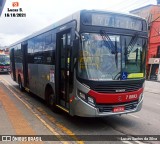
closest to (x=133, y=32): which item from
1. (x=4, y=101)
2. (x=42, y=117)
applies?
(x=42, y=117)

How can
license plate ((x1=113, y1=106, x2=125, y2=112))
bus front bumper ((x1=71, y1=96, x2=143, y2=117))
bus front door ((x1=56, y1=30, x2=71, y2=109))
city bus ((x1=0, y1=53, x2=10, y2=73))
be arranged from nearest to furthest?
bus front bumper ((x1=71, y1=96, x2=143, y2=117)) → license plate ((x1=113, y1=106, x2=125, y2=112)) → bus front door ((x1=56, y1=30, x2=71, y2=109)) → city bus ((x1=0, y1=53, x2=10, y2=73))

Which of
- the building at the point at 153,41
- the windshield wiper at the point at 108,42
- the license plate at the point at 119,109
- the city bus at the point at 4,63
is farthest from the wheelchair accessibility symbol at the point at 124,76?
the city bus at the point at 4,63

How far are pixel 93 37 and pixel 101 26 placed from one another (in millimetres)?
410

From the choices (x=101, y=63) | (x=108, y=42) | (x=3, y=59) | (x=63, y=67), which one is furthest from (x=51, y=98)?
(x=3, y=59)

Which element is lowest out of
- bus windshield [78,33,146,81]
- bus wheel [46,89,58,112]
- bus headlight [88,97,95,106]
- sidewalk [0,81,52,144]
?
sidewalk [0,81,52,144]

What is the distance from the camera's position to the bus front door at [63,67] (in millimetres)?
8250

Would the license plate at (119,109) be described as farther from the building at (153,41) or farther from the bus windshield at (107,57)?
the building at (153,41)

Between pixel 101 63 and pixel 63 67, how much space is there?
1.70 metres

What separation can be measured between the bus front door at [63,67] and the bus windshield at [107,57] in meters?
1.01

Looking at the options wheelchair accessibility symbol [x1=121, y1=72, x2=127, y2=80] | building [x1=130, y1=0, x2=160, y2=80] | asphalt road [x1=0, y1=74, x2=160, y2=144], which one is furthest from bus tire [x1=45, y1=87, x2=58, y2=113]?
building [x1=130, y1=0, x2=160, y2=80]

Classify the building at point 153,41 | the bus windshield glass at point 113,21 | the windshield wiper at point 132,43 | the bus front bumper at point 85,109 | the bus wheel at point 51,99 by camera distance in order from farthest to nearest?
the building at point 153,41 → the bus wheel at point 51,99 → the windshield wiper at point 132,43 → the bus windshield glass at point 113,21 → the bus front bumper at point 85,109

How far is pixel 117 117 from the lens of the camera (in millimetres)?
9242

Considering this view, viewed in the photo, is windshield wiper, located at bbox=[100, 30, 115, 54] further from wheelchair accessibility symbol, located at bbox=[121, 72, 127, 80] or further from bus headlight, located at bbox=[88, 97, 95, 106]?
bus headlight, located at bbox=[88, 97, 95, 106]

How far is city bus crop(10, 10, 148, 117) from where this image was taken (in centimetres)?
723
